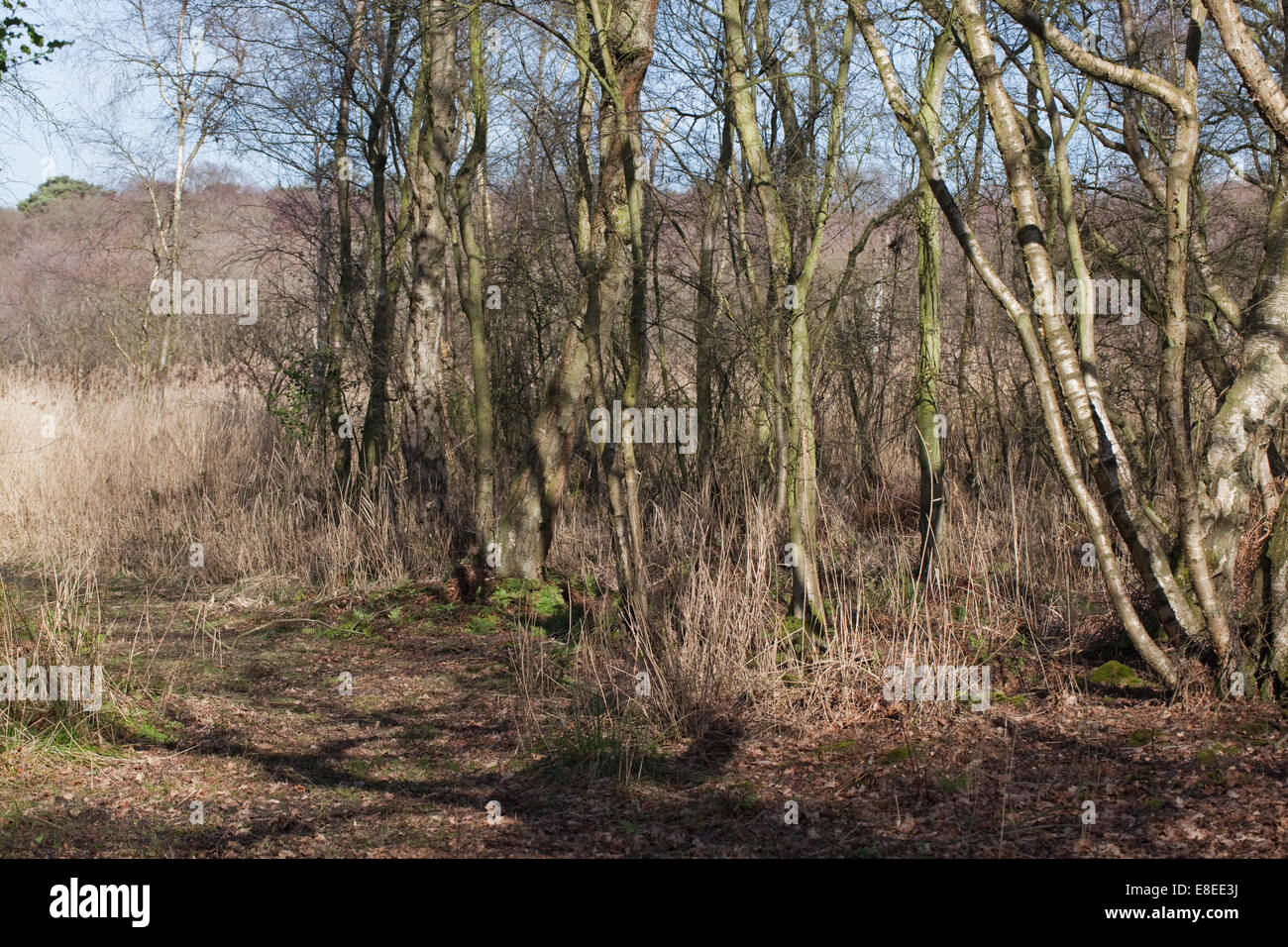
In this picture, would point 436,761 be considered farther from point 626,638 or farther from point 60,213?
point 60,213


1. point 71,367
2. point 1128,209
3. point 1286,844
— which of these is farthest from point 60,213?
point 1286,844

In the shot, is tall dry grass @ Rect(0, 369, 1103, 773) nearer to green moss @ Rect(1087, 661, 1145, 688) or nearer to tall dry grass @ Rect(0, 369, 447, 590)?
tall dry grass @ Rect(0, 369, 447, 590)

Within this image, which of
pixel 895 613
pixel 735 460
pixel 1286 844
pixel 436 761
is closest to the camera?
pixel 1286 844

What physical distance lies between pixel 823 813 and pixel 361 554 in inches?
188

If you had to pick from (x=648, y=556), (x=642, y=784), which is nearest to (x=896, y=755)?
(x=642, y=784)

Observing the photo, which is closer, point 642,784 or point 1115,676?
point 642,784

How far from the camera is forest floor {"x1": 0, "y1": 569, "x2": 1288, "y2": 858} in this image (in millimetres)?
3617

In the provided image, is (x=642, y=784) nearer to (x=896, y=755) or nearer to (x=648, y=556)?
(x=896, y=755)

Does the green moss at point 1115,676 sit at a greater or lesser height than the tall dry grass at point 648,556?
lesser

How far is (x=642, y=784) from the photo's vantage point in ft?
13.8

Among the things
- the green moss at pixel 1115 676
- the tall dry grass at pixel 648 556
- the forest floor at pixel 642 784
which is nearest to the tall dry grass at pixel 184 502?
the tall dry grass at pixel 648 556

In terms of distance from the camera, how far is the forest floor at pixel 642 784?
11.9ft

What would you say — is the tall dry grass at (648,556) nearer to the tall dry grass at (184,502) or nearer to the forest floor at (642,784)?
the tall dry grass at (184,502)
